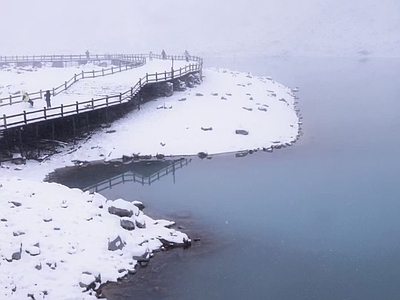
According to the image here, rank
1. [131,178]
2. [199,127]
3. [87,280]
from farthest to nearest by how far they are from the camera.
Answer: [199,127]
[131,178]
[87,280]

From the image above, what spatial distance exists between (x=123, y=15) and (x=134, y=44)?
2740 centimetres

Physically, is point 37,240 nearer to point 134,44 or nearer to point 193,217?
point 193,217

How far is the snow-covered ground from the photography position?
18312 millimetres

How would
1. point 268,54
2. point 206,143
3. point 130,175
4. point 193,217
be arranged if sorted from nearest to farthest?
1. point 193,217
2. point 130,175
3. point 206,143
4. point 268,54

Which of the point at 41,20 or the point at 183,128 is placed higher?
the point at 41,20

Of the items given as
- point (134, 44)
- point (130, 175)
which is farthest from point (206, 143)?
point (134, 44)

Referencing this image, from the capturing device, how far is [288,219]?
79.9ft

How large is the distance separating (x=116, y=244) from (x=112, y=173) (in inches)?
483

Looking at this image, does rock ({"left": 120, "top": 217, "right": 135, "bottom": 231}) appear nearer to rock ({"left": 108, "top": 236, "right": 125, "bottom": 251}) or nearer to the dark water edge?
rock ({"left": 108, "top": 236, "right": 125, "bottom": 251})

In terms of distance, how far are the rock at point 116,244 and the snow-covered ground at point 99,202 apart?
5cm

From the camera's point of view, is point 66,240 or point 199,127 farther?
point 199,127

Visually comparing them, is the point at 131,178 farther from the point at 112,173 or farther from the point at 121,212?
the point at 121,212

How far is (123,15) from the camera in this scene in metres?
158

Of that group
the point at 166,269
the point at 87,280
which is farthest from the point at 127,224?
the point at 87,280
